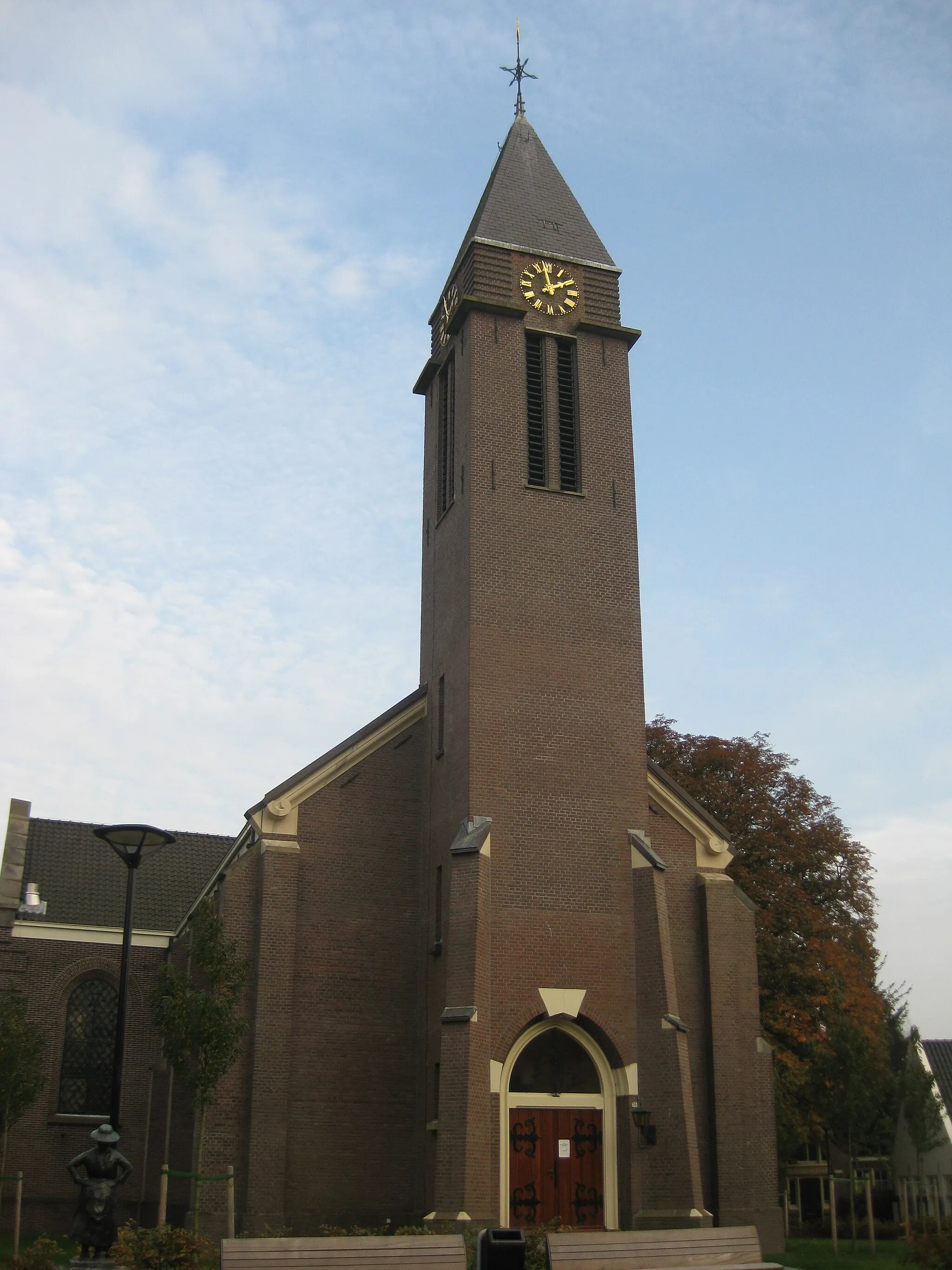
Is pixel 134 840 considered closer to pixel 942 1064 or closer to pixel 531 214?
pixel 531 214

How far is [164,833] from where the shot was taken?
16.4m

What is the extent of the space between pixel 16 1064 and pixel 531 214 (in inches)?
884

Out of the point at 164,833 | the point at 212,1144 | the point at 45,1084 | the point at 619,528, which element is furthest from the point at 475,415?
the point at 45,1084

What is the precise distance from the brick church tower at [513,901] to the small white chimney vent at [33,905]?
945 cm

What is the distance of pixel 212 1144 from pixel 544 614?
11.8 metres

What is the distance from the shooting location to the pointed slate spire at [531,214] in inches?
1119

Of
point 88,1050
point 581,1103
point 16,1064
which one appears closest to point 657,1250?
point 581,1103

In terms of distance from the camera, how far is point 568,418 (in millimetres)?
27609

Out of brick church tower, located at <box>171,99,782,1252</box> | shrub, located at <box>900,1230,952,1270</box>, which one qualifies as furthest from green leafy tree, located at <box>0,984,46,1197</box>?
shrub, located at <box>900,1230,952,1270</box>

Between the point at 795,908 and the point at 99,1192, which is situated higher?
the point at 795,908

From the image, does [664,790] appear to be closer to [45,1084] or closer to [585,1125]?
[585,1125]

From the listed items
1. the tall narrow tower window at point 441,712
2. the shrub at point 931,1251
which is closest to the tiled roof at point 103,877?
the tall narrow tower window at point 441,712

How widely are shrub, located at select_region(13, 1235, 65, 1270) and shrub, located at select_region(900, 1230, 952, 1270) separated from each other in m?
10.1

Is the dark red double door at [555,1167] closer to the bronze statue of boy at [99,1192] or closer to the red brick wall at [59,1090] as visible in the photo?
the bronze statue of boy at [99,1192]
